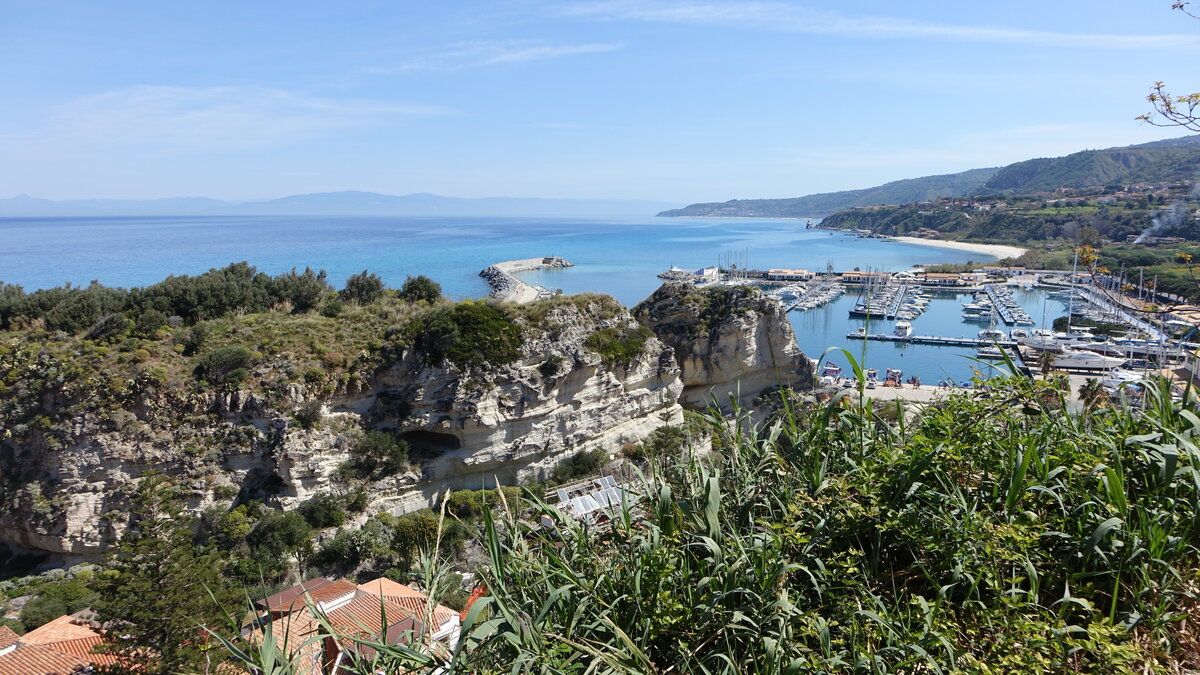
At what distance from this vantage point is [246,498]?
51.1ft

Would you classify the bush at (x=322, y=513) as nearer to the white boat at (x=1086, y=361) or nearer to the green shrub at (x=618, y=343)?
the green shrub at (x=618, y=343)

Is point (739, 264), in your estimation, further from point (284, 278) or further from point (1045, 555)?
point (1045, 555)

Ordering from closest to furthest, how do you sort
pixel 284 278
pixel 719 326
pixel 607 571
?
pixel 607 571 → pixel 284 278 → pixel 719 326

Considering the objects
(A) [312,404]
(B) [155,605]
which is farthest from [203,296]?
(B) [155,605]

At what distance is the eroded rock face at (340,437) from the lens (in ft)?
49.4

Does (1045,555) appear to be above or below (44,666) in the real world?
above

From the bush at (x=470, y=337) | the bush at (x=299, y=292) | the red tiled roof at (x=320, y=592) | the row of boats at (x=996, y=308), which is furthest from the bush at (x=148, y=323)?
the row of boats at (x=996, y=308)

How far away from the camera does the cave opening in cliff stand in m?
A: 17.6

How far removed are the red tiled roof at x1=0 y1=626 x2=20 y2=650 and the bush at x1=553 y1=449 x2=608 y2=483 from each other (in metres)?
11.6

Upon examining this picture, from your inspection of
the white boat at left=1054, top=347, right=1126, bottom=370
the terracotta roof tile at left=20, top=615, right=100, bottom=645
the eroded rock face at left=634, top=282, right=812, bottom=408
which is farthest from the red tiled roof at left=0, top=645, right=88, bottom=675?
the white boat at left=1054, top=347, right=1126, bottom=370

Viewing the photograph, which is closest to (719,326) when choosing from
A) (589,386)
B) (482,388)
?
(589,386)

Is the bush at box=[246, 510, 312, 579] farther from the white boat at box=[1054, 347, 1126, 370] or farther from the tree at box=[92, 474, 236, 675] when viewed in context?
the white boat at box=[1054, 347, 1126, 370]

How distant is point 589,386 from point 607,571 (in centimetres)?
1714

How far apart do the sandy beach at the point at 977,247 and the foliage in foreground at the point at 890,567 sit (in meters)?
94.4
